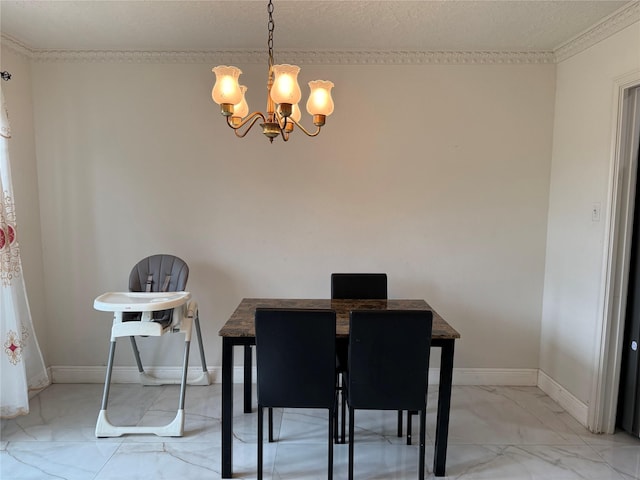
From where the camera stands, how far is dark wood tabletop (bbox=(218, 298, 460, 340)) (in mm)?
1968

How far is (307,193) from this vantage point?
3021mm

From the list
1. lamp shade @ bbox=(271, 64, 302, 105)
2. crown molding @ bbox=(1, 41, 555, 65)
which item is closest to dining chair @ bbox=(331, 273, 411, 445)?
lamp shade @ bbox=(271, 64, 302, 105)

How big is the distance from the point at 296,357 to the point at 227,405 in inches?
19.3

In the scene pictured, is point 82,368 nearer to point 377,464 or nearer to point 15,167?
point 15,167

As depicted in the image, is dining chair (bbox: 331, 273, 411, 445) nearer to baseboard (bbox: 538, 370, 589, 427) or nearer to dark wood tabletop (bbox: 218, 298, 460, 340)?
dark wood tabletop (bbox: 218, 298, 460, 340)

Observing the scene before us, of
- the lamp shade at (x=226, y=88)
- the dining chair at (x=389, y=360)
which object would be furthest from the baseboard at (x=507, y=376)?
the lamp shade at (x=226, y=88)

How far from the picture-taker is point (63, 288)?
121 inches

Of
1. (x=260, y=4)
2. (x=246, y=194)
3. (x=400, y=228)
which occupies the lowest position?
(x=400, y=228)

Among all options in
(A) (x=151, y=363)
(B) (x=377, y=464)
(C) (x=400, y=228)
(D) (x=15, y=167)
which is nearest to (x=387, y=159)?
(C) (x=400, y=228)

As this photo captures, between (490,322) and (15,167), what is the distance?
377cm

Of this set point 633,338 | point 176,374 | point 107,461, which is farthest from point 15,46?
point 633,338

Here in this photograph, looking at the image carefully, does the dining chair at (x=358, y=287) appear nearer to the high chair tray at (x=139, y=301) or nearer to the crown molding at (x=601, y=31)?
the high chair tray at (x=139, y=301)

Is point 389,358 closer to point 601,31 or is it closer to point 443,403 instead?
point 443,403

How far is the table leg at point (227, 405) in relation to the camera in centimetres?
200
